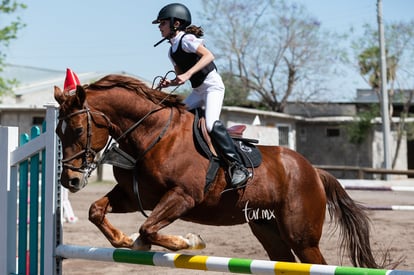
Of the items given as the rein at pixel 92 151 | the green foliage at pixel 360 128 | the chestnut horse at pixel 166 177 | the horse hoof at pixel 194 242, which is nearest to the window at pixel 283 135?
the green foliage at pixel 360 128

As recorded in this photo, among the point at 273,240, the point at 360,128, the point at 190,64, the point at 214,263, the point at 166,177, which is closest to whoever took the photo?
the point at 214,263

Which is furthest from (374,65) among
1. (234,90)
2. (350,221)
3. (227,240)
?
(350,221)

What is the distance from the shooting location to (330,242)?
8.30 m

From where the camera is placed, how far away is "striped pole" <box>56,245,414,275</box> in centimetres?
349

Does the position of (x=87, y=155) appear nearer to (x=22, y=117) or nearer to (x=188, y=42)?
(x=188, y=42)

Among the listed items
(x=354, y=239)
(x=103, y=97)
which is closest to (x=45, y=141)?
(x=103, y=97)

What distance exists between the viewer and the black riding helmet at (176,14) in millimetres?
4520

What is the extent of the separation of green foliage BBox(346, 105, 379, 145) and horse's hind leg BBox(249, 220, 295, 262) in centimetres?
2276

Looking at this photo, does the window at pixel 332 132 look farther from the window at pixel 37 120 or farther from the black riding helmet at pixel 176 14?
the black riding helmet at pixel 176 14

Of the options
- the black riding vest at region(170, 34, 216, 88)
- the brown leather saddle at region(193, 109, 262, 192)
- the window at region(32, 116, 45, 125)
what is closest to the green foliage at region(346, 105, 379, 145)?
the window at region(32, 116, 45, 125)

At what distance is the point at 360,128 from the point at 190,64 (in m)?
23.7

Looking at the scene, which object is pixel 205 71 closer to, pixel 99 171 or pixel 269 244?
pixel 269 244

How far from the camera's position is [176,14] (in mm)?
4516

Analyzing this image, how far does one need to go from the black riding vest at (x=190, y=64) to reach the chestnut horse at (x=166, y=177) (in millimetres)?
195
